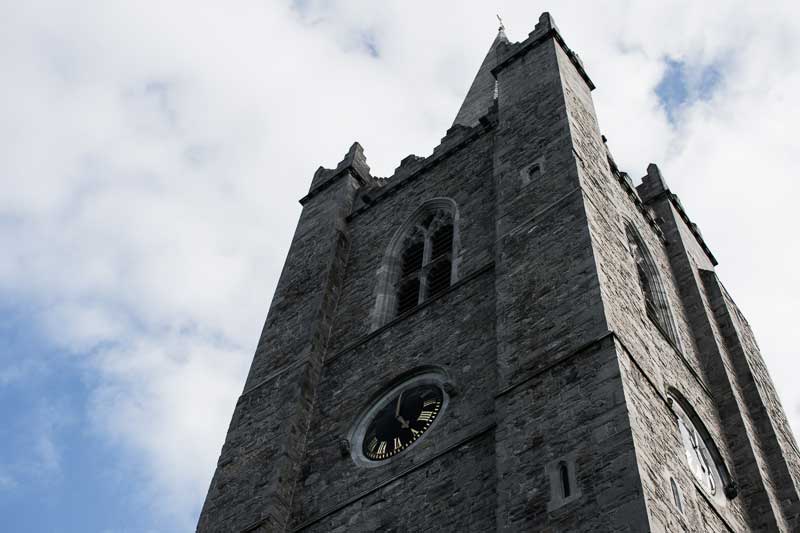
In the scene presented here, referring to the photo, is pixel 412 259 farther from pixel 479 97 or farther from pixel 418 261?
pixel 479 97

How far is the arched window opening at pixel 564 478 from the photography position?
11617 millimetres

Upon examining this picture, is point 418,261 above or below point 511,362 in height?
above

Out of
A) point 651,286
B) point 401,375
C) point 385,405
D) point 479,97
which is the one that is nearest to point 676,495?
point 385,405

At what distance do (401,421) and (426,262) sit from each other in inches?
198

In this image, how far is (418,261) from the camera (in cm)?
2095

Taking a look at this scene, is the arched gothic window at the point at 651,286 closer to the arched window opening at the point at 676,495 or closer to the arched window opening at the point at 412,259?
the arched window opening at the point at 412,259

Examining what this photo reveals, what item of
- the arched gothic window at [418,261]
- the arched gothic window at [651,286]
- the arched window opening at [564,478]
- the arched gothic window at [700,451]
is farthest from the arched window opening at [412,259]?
the arched window opening at [564,478]

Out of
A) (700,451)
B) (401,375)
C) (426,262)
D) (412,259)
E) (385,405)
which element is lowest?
(700,451)

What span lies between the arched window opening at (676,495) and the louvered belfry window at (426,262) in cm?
717

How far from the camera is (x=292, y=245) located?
928 inches

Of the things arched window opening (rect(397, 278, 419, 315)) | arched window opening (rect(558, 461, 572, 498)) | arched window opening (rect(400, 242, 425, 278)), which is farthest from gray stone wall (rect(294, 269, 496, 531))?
arched window opening (rect(400, 242, 425, 278))

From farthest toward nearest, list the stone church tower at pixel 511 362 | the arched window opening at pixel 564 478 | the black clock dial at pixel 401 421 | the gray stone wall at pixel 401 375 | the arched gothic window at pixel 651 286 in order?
1. the arched gothic window at pixel 651 286
2. the black clock dial at pixel 401 421
3. the gray stone wall at pixel 401 375
4. the stone church tower at pixel 511 362
5. the arched window opening at pixel 564 478

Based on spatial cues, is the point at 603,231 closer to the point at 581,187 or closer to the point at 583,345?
the point at 581,187

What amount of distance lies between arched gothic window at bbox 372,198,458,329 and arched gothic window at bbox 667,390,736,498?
4387mm
